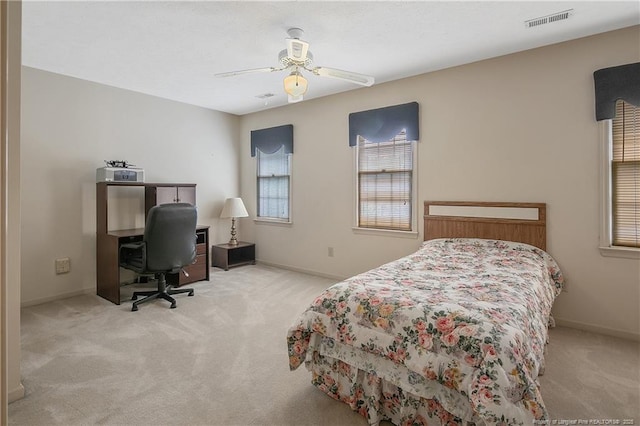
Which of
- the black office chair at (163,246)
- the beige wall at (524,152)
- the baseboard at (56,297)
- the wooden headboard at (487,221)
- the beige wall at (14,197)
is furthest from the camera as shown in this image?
the baseboard at (56,297)

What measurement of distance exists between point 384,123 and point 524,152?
150 cm

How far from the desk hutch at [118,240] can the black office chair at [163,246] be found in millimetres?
143

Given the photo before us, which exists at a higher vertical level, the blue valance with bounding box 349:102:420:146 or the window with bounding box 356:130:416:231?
the blue valance with bounding box 349:102:420:146

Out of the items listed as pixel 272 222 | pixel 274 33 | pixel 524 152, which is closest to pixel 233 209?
pixel 272 222

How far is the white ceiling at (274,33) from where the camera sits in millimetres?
2391

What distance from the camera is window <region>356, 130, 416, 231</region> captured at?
3930 millimetres

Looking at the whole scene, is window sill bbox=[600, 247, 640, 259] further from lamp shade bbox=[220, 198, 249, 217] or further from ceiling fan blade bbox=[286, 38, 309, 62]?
lamp shade bbox=[220, 198, 249, 217]

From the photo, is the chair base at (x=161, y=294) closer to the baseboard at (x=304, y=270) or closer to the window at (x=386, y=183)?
the baseboard at (x=304, y=270)

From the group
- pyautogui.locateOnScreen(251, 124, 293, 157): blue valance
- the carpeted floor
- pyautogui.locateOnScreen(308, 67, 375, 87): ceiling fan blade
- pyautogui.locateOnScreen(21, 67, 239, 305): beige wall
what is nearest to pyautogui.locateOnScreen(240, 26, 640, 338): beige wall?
the carpeted floor

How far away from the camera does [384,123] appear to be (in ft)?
13.0

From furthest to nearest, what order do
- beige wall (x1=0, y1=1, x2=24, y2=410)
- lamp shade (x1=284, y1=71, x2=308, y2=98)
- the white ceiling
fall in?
lamp shade (x1=284, y1=71, x2=308, y2=98), the white ceiling, beige wall (x1=0, y1=1, x2=24, y2=410)

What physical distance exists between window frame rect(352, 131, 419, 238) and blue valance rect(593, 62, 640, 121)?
1602 mm

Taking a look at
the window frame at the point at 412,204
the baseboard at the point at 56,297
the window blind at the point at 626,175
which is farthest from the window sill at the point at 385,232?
the baseboard at the point at 56,297

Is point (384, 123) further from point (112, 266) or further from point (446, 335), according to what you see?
point (112, 266)
